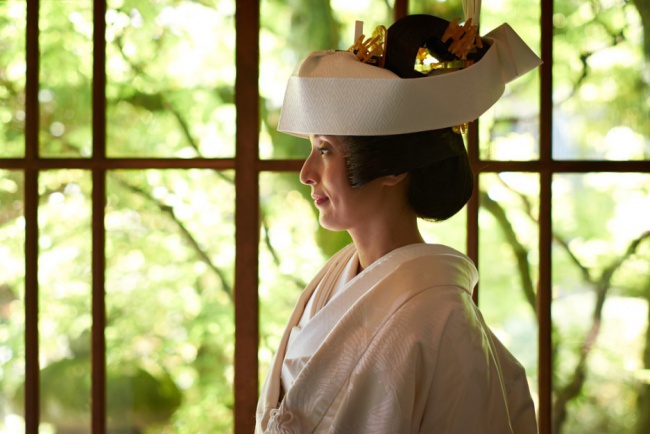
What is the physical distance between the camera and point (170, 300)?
68.6 inches

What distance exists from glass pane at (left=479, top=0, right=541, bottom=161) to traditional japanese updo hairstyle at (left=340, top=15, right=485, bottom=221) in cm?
50

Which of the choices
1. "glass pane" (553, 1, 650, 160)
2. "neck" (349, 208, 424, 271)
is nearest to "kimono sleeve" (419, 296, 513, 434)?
"neck" (349, 208, 424, 271)

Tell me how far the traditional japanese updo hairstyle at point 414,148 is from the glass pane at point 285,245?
534 millimetres

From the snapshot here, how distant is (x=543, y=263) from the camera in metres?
1.65

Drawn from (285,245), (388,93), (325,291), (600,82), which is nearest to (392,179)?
(388,93)

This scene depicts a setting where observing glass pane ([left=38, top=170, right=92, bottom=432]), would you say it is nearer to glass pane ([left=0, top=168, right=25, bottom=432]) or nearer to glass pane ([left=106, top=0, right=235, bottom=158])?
glass pane ([left=0, top=168, right=25, bottom=432])

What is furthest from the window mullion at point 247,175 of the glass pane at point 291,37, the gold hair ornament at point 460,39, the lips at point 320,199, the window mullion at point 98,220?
the gold hair ornament at point 460,39

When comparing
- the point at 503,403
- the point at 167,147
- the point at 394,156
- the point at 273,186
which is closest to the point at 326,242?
the point at 273,186

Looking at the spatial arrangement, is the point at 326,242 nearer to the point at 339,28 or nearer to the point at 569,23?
the point at 339,28

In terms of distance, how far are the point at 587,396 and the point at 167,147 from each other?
1.17m

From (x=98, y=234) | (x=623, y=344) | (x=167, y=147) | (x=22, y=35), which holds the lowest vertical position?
(x=623, y=344)

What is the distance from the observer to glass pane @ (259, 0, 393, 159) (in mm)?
1680

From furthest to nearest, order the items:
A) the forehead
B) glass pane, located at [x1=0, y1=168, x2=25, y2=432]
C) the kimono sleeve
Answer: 1. glass pane, located at [x1=0, y1=168, x2=25, y2=432]
2. the forehead
3. the kimono sleeve

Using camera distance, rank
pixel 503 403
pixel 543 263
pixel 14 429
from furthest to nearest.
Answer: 1. pixel 14 429
2. pixel 543 263
3. pixel 503 403
